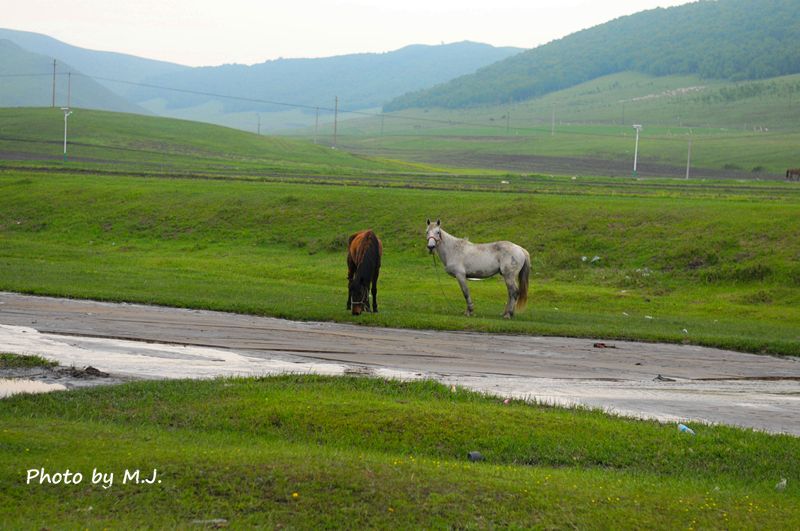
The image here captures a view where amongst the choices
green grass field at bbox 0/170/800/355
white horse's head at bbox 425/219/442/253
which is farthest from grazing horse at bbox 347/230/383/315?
white horse's head at bbox 425/219/442/253

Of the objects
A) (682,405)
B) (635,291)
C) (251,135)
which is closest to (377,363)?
(682,405)

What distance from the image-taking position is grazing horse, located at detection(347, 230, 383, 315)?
25.8m

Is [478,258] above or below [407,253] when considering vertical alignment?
above

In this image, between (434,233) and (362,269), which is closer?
(362,269)

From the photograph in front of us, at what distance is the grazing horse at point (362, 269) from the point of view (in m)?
25.8

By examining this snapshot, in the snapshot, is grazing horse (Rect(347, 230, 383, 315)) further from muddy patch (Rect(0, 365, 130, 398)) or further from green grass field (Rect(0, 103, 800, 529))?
muddy patch (Rect(0, 365, 130, 398))

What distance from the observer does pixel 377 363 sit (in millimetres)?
19578

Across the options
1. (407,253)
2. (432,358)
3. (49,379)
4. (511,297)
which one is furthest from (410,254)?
(49,379)

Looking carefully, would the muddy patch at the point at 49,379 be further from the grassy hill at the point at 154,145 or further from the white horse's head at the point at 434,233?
the grassy hill at the point at 154,145

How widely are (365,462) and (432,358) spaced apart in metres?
9.61

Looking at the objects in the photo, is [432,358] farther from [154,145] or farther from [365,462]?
[154,145]

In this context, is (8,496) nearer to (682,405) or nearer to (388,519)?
(388,519)

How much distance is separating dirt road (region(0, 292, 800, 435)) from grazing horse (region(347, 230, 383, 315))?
1343mm

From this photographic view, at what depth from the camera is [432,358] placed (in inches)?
811
